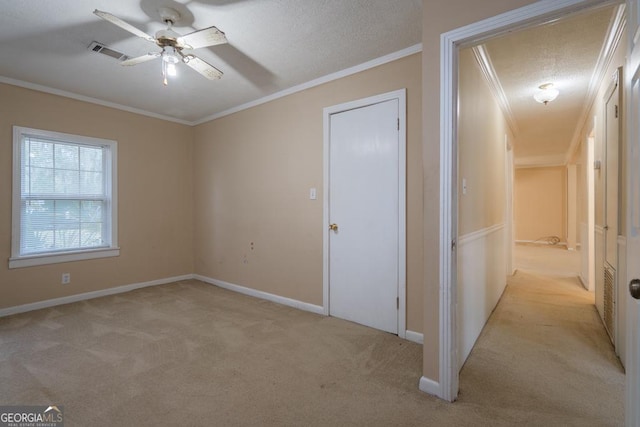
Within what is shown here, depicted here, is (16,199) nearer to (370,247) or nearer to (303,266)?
(303,266)

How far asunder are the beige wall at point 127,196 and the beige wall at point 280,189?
11.7 inches

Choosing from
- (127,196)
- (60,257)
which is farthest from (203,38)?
(60,257)

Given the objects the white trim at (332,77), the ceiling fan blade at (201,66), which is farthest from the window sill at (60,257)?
the ceiling fan blade at (201,66)

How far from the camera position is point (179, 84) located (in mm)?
3352

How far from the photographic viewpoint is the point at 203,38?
6.74ft

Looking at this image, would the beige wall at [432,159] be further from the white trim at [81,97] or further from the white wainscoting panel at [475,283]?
the white trim at [81,97]

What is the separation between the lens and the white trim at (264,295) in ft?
10.9

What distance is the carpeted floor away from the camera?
167 cm

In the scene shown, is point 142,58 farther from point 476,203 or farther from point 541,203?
point 541,203

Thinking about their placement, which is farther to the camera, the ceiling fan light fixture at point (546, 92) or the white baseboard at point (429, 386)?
the ceiling fan light fixture at point (546, 92)

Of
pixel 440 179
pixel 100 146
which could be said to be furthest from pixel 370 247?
pixel 100 146

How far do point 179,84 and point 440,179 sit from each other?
118 inches

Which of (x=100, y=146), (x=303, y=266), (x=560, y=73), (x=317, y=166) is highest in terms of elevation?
(x=560, y=73)

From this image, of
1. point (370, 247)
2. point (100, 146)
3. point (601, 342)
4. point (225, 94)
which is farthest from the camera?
point (100, 146)
